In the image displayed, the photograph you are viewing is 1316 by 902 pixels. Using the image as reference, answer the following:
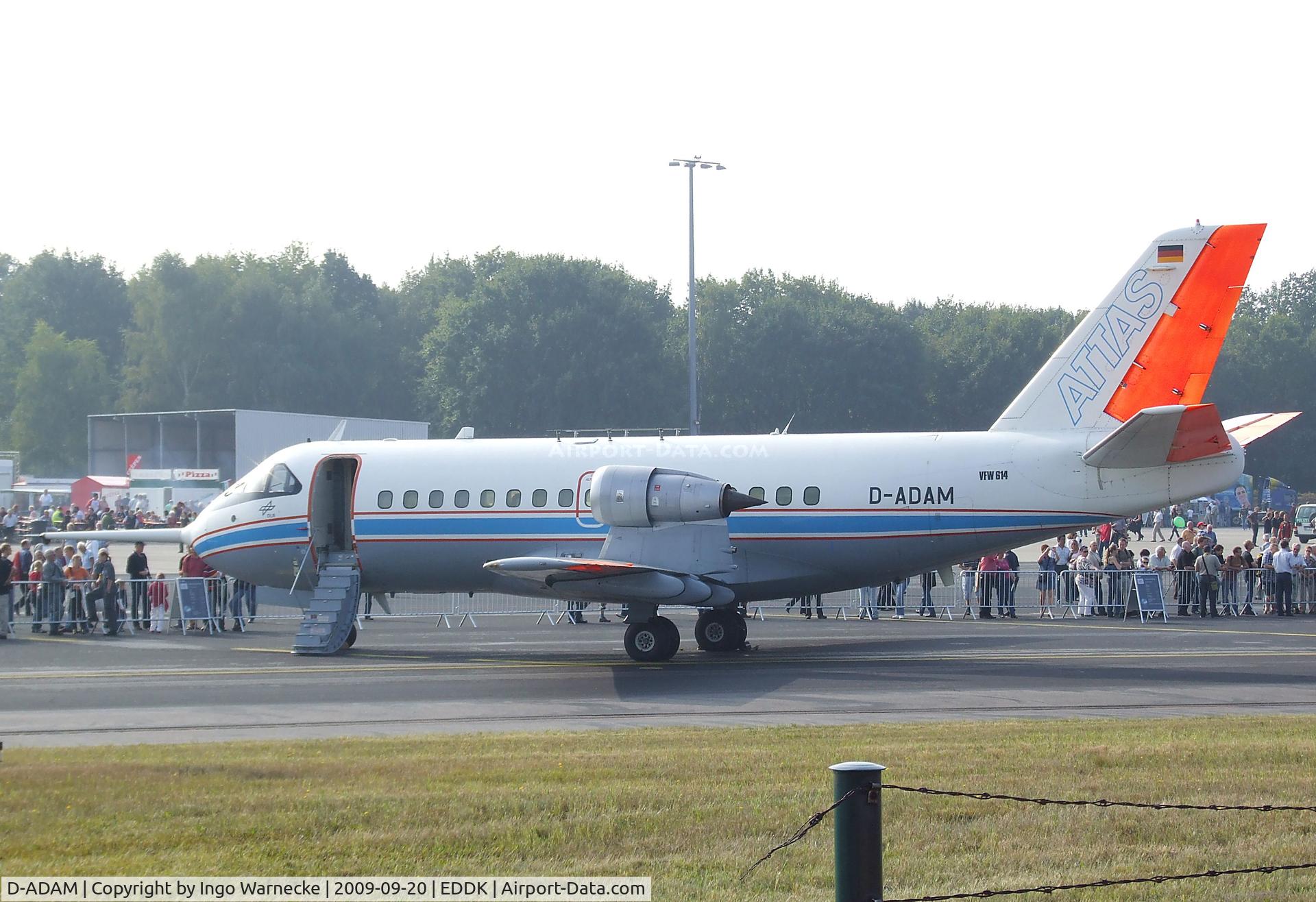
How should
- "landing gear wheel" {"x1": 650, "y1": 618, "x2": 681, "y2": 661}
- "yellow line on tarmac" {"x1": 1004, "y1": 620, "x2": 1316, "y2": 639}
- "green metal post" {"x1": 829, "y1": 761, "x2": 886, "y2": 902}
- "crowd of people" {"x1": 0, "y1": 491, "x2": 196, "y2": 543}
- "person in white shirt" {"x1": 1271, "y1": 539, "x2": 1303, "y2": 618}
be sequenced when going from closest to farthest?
"green metal post" {"x1": 829, "y1": 761, "x2": 886, "y2": 902}
"landing gear wheel" {"x1": 650, "y1": 618, "x2": 681, "y2": 661}
"yellow line on tarmac" {"x1": 1004, "y1": 620, "x2": 1316, "y2": 639}
"person in white shirt" {"x1": 1271, "y1": 539, "x2": 1303, "y2": 618}
"crowd of people" {"x1": 0, "y1": 491, "x2": 196, "y2": 543}

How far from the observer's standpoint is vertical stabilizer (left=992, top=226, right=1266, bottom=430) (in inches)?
806

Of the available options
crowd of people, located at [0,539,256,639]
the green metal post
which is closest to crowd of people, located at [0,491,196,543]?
crowd of people, located at [0,539,256,639]

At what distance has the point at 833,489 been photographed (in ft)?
70.3

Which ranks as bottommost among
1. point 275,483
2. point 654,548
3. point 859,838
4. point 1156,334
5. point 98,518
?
point 859,838

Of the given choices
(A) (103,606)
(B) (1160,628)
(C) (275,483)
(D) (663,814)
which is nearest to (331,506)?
(C) (275,483)

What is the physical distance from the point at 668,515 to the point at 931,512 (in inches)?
163

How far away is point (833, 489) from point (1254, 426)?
7335 millimetres

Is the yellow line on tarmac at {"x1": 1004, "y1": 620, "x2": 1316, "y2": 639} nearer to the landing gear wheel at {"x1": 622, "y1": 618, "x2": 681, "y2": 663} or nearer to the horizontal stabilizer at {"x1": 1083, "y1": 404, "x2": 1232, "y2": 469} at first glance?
the horizontal stabilizer at {"x1": 1083, "y1": 404, "x2": 1232, "y2": 469}

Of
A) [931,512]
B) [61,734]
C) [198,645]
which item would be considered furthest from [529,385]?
[61,734]

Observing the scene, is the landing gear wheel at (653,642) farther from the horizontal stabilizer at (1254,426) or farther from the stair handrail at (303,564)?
the horizontal stabilizer at (1254,426)

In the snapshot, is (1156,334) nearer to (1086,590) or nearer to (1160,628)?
(1160,628)

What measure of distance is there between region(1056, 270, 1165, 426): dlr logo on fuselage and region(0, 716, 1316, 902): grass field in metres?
9.75

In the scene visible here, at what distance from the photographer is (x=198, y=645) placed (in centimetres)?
2527

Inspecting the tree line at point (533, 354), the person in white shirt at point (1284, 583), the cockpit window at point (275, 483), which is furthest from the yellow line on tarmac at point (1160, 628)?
the tree line at point (533, 354)
